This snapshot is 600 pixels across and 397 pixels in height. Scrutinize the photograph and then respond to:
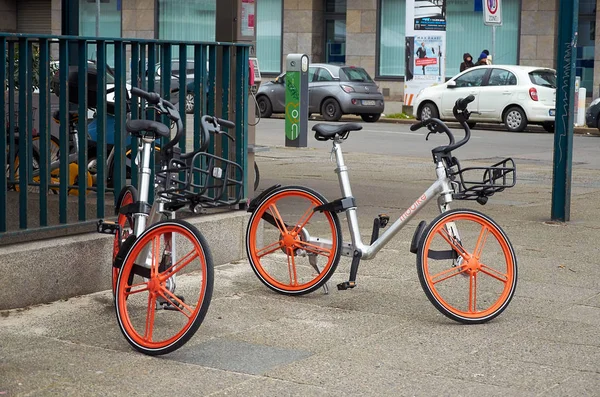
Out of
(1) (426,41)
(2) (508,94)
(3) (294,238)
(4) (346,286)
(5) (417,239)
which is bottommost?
(4) (346,286)

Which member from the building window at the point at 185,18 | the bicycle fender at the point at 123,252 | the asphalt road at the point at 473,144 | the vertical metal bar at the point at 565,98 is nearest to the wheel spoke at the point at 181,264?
the bicycle fender at the point at 123,252

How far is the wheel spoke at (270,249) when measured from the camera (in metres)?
6.81

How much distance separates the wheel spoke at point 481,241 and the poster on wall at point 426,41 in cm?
2227

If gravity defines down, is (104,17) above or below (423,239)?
above

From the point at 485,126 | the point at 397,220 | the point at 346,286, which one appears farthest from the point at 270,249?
the point at 485,126

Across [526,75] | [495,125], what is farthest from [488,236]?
[495,125]

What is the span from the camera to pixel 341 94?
93.3 feet

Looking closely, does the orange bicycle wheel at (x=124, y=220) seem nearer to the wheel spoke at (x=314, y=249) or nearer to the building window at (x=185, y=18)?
the wheel spoke at (x=314, y=249)

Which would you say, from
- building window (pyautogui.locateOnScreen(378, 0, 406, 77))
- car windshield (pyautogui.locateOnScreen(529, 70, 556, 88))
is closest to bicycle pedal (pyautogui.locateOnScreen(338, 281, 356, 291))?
car windshield (pyautogui.locateOnScreen(529, 70, 556, 88))

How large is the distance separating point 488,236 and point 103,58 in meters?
2.45

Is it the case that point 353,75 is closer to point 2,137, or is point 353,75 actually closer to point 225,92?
point 225,92

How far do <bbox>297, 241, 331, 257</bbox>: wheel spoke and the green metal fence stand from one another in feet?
3.25

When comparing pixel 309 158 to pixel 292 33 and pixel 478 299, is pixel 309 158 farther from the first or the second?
pixel 292 33

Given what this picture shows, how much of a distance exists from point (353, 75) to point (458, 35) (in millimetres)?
6180
